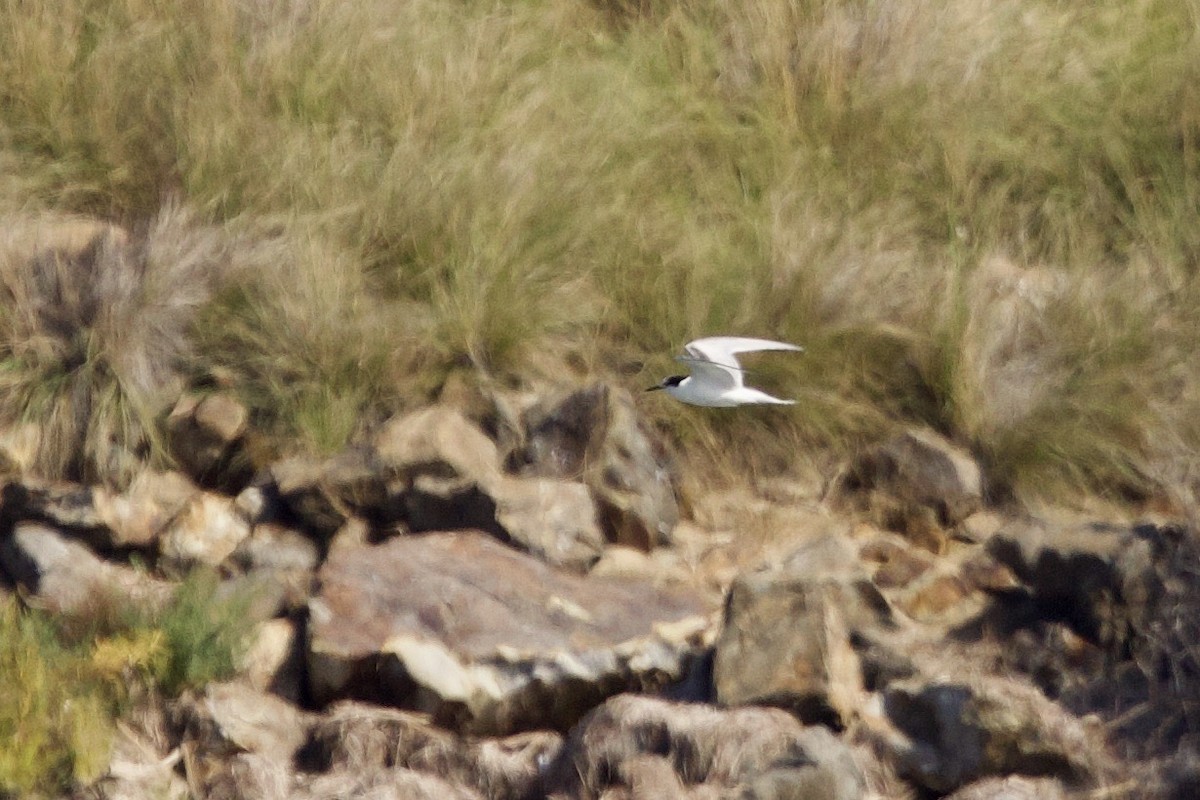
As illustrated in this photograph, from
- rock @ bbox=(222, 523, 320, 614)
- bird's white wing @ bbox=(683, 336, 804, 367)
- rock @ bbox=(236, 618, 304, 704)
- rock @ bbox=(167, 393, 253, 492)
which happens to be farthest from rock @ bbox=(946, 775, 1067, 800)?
rock @ bbox=(167, 393, 253, 492)

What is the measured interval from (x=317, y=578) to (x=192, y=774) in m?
0.62

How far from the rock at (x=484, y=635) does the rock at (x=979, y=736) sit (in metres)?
0.61

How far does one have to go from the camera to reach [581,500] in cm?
538

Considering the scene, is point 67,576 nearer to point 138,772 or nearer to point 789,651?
point 138,772

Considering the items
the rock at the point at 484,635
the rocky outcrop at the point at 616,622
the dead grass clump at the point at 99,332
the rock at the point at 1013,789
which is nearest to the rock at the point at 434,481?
the rocky outcrop at the point at 616,622

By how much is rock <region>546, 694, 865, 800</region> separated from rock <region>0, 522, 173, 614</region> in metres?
1.15

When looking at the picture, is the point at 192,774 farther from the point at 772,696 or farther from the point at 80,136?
the point at 80,136

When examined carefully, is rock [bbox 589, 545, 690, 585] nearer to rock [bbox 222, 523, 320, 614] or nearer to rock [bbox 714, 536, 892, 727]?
rock [bbox 714, 536, 892, 727]

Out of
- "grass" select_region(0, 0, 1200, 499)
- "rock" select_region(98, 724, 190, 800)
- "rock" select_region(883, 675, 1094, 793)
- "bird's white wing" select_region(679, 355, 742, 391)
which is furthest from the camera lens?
"grass" select_region(0, 0, 1200, 499)

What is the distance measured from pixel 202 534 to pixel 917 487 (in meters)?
1.93

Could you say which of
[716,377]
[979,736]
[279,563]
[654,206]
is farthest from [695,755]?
[654,206]

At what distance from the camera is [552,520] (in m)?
5.30

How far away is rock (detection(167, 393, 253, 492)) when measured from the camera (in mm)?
5555

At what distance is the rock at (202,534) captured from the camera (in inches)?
208
